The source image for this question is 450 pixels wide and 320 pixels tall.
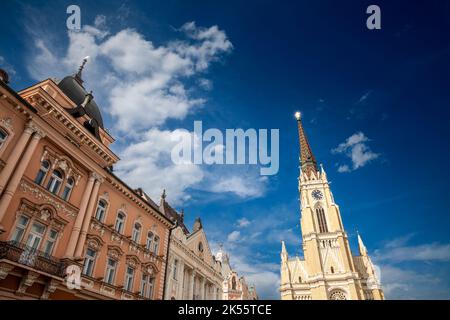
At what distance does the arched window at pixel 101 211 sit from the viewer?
55.1 feet

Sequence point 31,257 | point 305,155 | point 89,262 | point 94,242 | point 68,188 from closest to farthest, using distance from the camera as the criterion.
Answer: point 31,257 < point 68,188 < point 89,262 < point 94,242 < point 305,155

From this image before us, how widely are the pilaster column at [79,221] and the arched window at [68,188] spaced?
31.6 inches

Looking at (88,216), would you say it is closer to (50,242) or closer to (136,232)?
(50,242)

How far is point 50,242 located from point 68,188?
3.14 m

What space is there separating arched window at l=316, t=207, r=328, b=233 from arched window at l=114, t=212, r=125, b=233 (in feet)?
198

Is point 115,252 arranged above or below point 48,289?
above

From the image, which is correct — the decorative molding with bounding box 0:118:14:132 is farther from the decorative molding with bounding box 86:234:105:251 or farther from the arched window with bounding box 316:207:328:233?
the arched window with bounding box 316:207:328:233

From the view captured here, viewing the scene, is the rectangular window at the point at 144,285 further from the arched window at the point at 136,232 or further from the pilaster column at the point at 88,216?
the pilaster column at the point at 88,216

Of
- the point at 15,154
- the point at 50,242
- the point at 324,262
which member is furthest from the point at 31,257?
the point at 324,262

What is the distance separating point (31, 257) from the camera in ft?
37.9

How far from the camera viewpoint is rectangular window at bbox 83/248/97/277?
1509 cm

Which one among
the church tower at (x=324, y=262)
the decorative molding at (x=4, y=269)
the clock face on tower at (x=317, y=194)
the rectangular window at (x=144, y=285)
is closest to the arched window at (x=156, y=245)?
the rectangular window at (x=144, y=285)

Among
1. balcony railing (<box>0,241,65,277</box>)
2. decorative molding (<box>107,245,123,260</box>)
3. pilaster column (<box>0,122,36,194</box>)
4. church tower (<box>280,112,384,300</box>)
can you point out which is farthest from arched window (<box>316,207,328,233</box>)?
pilaster column (<box>0,122,36,194</box>)

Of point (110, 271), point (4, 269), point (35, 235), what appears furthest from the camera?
point (110, 271)
